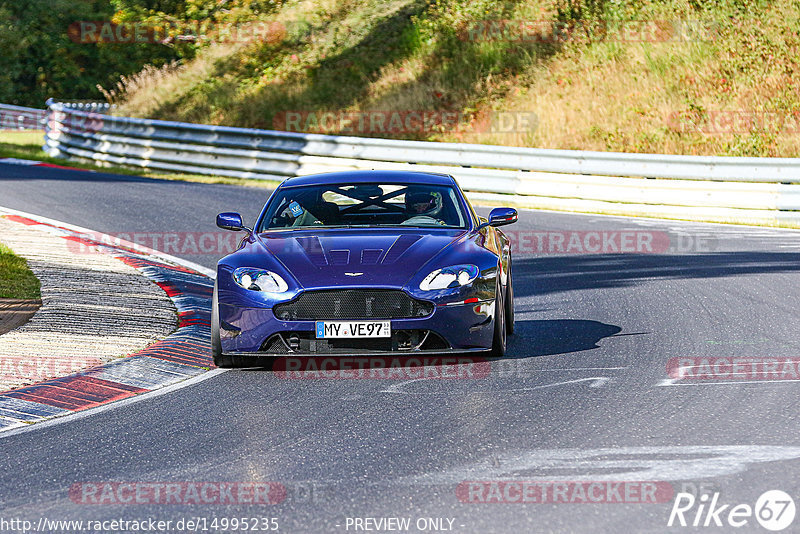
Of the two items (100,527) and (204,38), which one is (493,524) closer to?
(100,527)

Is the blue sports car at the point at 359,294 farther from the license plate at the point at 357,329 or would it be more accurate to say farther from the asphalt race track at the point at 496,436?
the asphalt race track at the point at 496,436

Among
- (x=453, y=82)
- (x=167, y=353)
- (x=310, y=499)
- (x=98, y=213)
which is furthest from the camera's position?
(x=453, y=82)

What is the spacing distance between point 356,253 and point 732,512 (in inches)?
165

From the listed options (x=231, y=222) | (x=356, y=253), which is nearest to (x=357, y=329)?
(x=356, y=253)

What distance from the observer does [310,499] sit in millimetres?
5352

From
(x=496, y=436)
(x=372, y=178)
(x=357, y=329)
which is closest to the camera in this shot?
(x=496, y=436)

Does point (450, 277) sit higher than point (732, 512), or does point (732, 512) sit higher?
point (450, 277)

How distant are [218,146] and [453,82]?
22.2 feet

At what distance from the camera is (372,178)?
33.2ft

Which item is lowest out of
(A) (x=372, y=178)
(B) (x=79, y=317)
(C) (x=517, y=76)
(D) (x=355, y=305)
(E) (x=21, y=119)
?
(B) (x=79, y=317)

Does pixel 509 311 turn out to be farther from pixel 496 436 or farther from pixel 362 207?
pixel 496 436

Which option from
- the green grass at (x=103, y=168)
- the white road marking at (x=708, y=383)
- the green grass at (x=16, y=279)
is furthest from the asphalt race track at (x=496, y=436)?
the green grass at (x=103, y=168)

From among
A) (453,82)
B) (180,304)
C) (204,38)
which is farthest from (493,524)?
(204,38)

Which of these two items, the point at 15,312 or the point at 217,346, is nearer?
the point at 217,346
